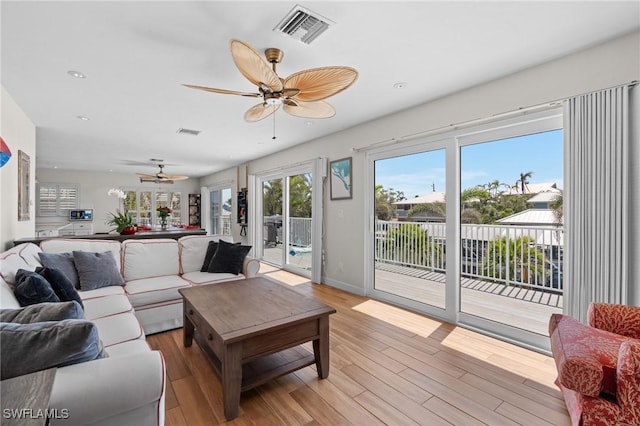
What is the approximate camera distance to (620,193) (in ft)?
6.64

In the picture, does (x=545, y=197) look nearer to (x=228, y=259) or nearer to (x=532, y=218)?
(x=532, y=218)

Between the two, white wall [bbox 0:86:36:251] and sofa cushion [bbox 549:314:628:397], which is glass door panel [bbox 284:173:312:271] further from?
sofa cushion [bbox 549:314:628:397]

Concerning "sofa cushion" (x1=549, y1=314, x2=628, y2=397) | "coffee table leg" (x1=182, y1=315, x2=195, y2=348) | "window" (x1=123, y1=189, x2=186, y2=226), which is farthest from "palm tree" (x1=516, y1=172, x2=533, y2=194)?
"window" (x1=123, y1=189, x2=186, y2=226)

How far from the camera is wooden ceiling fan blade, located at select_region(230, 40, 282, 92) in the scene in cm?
163

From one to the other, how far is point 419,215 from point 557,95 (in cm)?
174

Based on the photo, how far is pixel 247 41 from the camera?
2.11 meters

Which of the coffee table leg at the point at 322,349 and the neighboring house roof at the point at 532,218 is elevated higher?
the neighboring house roof at the point at 532,218

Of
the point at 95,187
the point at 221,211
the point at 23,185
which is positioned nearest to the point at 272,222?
the point at 221,211

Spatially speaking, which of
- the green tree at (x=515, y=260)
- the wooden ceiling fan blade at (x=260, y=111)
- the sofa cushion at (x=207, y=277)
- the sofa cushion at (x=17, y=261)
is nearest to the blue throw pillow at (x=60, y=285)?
the sofa cushion at (x=17, y=261)

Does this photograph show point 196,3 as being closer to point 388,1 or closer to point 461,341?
point 388,1

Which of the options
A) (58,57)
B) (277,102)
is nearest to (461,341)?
(277,102)

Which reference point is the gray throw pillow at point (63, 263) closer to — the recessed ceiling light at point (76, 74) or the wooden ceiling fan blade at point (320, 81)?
the recessed ceiling light at point (76, 74)

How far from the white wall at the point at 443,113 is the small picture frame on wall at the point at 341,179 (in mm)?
82

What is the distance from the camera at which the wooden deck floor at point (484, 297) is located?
2.85 metres
